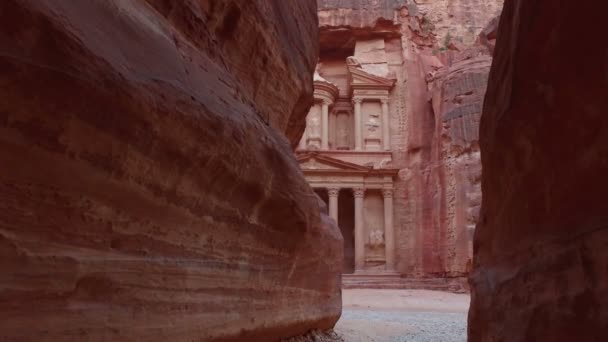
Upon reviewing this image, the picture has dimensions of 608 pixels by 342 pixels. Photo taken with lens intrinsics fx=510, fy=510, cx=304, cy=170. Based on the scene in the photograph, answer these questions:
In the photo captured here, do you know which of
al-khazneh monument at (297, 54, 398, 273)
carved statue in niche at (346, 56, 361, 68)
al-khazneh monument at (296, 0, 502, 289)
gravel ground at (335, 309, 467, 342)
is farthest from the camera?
carved statue in niche at (346, 56, 361, 68)

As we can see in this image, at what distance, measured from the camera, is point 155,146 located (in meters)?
2.77

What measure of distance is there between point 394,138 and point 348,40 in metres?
6.94

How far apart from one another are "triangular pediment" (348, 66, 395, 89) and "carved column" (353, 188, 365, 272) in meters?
6.24

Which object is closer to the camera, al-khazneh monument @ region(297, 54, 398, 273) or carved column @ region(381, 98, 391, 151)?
al-khazneh monument @ region(297, 54, 398, 273)

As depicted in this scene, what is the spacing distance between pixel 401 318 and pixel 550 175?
33.5 ft

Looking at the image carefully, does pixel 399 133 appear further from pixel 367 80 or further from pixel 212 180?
pixel 212 180

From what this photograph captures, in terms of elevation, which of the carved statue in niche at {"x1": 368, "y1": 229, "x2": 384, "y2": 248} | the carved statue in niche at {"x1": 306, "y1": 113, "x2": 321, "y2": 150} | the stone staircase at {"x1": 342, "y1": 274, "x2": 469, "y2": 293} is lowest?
the stone staircase at {"x1": 342, "y1": 274, "x2": 469, "y2": 293}


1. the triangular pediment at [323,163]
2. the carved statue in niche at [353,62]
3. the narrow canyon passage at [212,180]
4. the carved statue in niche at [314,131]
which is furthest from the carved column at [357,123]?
the narrow canyon passage at [212,180]

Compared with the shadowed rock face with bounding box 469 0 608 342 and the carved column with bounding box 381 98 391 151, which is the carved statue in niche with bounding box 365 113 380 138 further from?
the shadowed rock face with bounding box 469 0 608 342

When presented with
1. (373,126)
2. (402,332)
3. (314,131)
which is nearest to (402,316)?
(402,332)

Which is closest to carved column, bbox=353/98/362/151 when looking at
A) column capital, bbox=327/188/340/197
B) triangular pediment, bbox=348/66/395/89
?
triangular pediment, bbox=348/66/395/89

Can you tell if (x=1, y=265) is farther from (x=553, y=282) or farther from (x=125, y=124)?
(x=553, y=282)

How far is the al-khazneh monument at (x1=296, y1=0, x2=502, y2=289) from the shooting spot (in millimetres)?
22516

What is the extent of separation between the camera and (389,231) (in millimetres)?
26203
